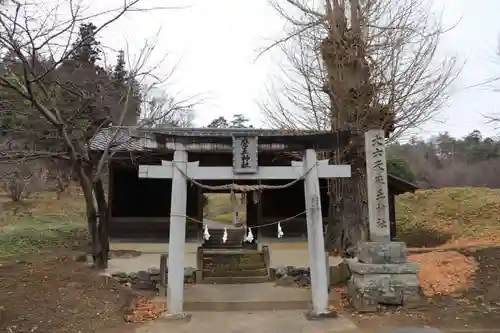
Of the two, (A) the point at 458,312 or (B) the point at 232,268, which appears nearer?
(A) the point at 458,312

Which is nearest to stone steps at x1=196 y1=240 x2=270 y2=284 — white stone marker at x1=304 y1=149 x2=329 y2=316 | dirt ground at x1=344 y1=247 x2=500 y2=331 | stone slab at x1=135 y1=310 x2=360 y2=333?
stone slab at x1=135 y1=310 x2=360 y2=333

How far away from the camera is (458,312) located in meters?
8.07

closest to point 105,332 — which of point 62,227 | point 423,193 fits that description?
point 62,227

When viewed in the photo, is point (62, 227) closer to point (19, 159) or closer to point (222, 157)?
point (222, 157)

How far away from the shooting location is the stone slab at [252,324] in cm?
752

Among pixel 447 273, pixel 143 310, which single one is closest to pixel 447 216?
pixel 447 273

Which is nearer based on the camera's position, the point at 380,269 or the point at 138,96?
the point at 380,269

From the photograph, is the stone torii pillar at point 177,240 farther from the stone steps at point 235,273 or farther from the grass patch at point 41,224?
the grass patch at point 41,224

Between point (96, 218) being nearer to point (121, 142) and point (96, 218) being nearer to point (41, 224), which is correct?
point (121, 142)

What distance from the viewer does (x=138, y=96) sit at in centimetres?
1234

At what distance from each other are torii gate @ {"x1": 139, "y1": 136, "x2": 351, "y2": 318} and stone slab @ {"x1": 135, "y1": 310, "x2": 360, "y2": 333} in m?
0.35

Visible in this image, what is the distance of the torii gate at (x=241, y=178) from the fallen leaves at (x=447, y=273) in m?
2.48

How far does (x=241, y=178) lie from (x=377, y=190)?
2859mm

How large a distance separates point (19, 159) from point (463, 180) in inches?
1653
